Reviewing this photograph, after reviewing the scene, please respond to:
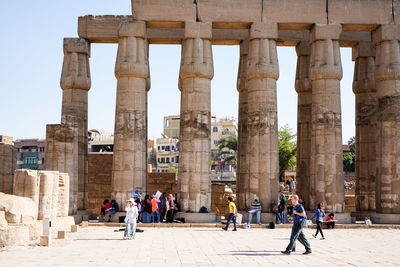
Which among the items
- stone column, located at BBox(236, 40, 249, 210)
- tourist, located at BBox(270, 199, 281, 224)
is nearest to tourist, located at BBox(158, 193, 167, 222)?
tourist, located at BBox(270, 199, 281, 224)

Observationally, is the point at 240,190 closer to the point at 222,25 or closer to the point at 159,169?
the point at 222,25

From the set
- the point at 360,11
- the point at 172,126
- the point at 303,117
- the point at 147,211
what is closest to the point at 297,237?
the point at 147,211

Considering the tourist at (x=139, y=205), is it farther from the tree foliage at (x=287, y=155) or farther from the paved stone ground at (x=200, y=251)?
the tree foliage at (x=287, y=155)

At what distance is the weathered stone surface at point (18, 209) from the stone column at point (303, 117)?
18.1 m

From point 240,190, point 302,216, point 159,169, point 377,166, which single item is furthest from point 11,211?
point 159,169

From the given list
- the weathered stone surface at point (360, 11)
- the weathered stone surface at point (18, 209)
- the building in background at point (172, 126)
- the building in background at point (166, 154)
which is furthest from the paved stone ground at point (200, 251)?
the building in background at point (172, 126)

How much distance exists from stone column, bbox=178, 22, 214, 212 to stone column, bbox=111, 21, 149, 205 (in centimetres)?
203

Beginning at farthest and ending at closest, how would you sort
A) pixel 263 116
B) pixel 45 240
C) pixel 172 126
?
pixel 172 126 < pixel 263 116 < pixel 45 240

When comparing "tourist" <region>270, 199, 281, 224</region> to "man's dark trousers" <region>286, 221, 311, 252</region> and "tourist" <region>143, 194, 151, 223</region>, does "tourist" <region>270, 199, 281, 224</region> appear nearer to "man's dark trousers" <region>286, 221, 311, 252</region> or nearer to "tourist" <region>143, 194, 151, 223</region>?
"tourist" <region>143, 194, 151, 223</region>

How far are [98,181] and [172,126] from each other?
75354 mm

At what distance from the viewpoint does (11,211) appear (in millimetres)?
15727

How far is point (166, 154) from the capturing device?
102 m

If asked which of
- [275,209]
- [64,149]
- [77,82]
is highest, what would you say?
[77,82]

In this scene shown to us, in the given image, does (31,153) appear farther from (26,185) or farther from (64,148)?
(26,185)
